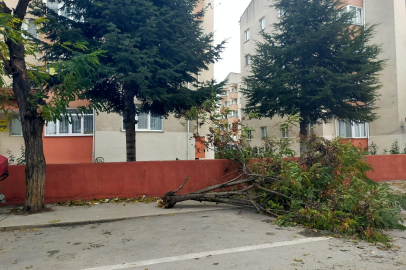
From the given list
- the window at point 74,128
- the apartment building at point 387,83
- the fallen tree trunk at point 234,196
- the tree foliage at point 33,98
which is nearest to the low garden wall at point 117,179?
the tree foliage at point 33,98

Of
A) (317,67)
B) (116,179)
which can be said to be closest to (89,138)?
(116,179)

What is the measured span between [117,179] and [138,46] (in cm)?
422

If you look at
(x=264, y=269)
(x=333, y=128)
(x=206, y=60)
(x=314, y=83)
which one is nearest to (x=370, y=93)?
(x=314, y=83)

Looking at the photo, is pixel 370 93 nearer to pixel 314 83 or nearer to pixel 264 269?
A: pixel 314 83

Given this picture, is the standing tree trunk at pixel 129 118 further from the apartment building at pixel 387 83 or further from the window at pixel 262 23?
the window at pixel 262 23

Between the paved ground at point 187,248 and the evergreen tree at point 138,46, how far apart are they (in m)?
3.95

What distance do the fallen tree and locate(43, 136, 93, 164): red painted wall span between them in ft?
27.6

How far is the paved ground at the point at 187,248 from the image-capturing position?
14.2ft

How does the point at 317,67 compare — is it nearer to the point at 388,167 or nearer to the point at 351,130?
the point at 388,167

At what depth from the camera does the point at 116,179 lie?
30.3ft

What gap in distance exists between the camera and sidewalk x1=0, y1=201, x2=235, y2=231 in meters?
6.60

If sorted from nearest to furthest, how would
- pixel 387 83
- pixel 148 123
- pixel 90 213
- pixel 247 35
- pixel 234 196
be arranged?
pixel 90 213, pixel 234 196, pixel 148 123, pixel 387 83, pixel 247 35

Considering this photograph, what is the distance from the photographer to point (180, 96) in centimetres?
993

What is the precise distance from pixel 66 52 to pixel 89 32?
3.29 ft
